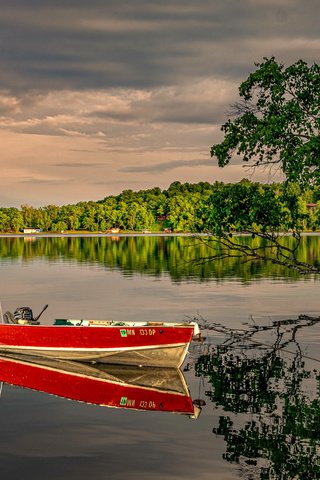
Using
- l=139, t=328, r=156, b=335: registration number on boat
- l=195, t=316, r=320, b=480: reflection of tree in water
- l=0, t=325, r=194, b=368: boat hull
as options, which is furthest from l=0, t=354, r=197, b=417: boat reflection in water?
l=139, t=328, r=156, b=335: registration number on boat

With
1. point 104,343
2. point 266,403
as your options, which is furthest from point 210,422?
point 104,343

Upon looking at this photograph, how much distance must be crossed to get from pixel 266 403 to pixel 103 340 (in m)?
9.25

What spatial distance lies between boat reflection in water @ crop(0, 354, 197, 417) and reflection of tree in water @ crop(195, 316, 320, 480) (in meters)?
1.48

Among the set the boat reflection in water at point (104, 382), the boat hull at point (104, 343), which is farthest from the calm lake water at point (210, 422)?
the boat hull at point (104, 343)

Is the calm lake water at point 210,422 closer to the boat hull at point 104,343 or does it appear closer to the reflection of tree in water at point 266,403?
the reflection of tree in water at point 266,403

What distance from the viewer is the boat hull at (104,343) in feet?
95.6

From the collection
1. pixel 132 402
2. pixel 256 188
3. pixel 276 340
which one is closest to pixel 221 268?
Answer: pixel 276 340

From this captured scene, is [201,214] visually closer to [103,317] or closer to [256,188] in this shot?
[256,188]

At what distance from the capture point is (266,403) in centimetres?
2394

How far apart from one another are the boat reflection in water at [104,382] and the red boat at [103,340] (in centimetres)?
42

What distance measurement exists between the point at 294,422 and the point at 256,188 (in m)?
12.6

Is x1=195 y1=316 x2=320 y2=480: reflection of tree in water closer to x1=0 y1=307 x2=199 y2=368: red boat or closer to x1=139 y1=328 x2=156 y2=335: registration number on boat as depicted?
x1=0 y1=307 x2=199 y2=368: red boat

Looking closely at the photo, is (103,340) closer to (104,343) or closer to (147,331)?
(104,343)

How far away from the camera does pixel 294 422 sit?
2170 cm
